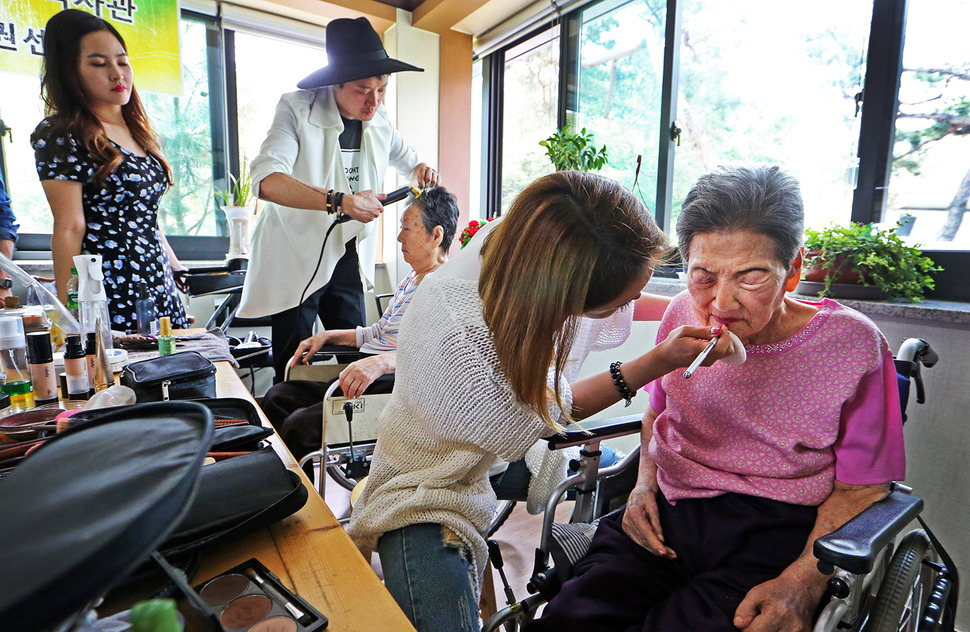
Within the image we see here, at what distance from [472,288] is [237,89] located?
145 inches

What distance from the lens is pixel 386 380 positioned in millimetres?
1554

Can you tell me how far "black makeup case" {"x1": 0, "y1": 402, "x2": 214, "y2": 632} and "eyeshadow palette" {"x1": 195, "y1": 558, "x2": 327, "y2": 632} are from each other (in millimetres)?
259

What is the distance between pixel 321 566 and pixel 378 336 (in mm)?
1457

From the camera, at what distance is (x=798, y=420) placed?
1.06 metres

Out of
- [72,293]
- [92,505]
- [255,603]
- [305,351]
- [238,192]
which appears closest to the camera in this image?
[92,505]

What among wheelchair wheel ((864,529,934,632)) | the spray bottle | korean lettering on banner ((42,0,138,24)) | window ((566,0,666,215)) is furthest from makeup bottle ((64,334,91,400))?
korean lettering on banner ((42,0,138,24))

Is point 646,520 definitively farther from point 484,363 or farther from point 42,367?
point 42,367

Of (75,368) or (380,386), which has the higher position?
(75,368)

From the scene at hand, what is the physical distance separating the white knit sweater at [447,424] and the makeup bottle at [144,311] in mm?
1292

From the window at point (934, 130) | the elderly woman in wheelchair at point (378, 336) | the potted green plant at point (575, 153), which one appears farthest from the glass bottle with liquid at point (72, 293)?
the window at point (934, 130)

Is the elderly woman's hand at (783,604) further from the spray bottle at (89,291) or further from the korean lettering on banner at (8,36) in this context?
the korean lettering on banner at (8,36)

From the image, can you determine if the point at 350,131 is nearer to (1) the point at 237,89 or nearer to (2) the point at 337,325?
(2) the point at 337,325

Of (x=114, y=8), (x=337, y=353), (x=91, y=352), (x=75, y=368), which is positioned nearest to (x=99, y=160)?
(x=91, y=352)

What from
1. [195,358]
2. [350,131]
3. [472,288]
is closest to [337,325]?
[350,131]
